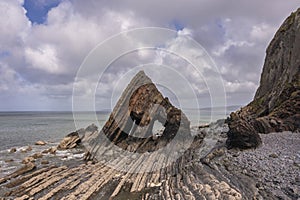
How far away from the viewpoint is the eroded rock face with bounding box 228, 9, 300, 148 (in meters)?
22.8

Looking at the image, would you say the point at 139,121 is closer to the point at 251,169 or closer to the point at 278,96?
the point at 251,169

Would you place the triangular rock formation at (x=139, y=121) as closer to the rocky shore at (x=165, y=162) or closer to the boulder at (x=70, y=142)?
the rocky shore at (x=165, y=162)

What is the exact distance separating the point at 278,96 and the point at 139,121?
822 inches

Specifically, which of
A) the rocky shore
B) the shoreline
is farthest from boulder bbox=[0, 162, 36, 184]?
the shoreline

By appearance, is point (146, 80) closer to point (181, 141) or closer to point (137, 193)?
point (181, 141)

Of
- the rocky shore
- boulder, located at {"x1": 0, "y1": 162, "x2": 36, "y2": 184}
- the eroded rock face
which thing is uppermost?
the eroded rock face

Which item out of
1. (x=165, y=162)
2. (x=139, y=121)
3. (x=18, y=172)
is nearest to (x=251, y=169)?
(x=165, y=162)

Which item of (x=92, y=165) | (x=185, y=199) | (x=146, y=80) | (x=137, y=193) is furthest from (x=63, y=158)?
(x=185, y=199)

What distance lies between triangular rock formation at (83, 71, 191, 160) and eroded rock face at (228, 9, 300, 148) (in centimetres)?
588

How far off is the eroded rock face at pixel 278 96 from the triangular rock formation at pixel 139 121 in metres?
5.88

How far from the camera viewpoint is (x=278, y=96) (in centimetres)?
3631

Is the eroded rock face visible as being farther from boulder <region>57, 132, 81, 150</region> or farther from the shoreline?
boulder <region>57, 132, 81, 150</region>

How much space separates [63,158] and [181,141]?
42.8ft

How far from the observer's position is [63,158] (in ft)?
94.9
